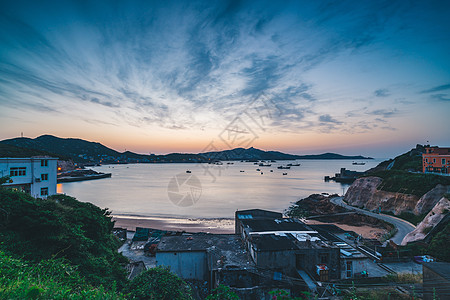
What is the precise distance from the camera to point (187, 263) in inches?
591

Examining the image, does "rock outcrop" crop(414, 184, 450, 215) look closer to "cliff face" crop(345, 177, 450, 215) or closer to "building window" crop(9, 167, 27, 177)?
"cliff face" crop(345, 177, 450, 215)

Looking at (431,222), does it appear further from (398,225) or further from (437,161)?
(437,161)

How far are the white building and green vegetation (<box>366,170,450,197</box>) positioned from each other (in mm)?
44536

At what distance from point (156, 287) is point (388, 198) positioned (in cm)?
3918

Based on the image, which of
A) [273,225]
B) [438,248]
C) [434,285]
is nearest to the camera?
[434,285]

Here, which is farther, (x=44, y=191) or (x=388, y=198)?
(x=388, y=198)

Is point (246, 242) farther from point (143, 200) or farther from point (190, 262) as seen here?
point (143, 200)

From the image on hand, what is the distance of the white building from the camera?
17.7m

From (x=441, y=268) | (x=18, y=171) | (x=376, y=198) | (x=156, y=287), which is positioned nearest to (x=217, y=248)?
(x=156, y=287)

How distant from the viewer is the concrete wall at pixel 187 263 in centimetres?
1488

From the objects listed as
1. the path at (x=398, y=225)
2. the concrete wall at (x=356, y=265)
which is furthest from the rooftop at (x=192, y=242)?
the path at (x=398, y=225)

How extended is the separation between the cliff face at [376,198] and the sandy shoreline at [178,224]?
24319 millimetres

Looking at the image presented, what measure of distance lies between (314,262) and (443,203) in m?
18.4

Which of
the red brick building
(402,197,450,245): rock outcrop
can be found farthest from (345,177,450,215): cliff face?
the red brick building
